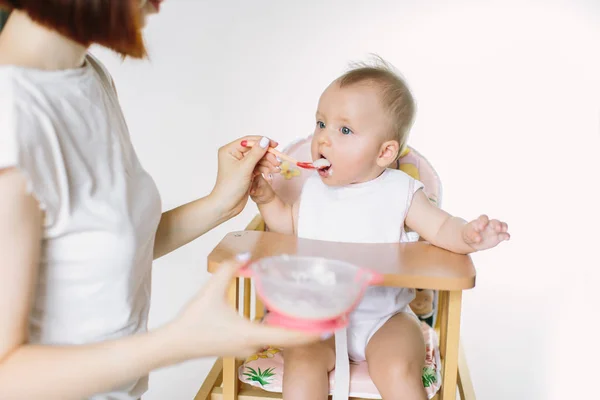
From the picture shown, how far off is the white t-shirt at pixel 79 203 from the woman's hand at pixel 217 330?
18cm

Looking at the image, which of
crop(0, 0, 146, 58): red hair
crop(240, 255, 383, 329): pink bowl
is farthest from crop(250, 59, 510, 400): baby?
crop(0, 0, 146, 58): red hair

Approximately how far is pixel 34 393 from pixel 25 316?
9 cm

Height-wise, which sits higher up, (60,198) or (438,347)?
(60,198)

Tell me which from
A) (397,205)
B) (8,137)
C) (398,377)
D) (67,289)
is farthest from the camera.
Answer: (397,205)

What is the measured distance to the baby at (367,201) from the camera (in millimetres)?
1403

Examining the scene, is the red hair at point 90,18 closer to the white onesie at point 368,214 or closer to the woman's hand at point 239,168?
the woman's hand at point 239,168

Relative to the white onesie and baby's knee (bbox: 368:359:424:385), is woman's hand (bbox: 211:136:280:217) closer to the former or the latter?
the white onesie

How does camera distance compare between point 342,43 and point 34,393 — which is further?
point 342,43

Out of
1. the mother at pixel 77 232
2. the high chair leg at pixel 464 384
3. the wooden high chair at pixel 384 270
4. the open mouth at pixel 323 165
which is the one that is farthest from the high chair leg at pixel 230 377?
the high chair leg at pixel 464 384

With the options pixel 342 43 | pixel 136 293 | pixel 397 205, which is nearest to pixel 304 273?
pixel 136 293

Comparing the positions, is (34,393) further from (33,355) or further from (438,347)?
(438,347)

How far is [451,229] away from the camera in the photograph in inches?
55.6

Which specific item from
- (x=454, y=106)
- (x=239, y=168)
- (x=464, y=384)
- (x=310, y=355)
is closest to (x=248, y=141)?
(x=239, y=168)

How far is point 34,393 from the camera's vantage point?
0.77 metres
